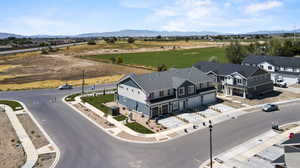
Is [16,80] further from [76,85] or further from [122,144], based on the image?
[122,144]

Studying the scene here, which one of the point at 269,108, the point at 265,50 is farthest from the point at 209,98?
the point at 265,50

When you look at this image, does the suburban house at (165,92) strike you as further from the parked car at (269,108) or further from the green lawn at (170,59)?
the green lawn at (170,59)

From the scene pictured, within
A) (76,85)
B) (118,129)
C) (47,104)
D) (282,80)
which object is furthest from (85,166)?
(282,80)

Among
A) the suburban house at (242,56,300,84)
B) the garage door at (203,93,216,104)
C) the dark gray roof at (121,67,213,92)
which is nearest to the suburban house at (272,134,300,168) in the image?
the dark gray roof at (121,67,213,92)

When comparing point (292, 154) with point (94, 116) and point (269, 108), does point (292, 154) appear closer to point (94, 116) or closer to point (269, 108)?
point (269, 108)

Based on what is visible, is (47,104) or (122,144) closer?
(122,144)
